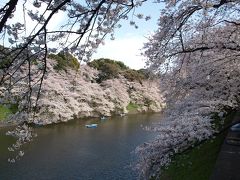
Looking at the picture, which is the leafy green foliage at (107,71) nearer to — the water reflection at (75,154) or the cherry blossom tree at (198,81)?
the water reflection at (75,154)

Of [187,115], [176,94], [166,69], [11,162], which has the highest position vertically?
[166,69]

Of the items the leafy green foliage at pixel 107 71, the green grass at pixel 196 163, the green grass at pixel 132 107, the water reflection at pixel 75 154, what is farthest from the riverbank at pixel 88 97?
the green grass at pixel 196 163

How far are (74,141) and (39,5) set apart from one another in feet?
55.1

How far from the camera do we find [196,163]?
906 centimetres

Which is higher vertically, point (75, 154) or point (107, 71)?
point (107, 71)

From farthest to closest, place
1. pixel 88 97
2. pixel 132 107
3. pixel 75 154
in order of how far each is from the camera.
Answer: pixel 132 107
pixel 88 97
pixel 75 154

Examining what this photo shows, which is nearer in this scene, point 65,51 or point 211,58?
point 65,51

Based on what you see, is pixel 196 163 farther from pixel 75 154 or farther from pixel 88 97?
pixel 88 97

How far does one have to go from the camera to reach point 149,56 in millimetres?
8258

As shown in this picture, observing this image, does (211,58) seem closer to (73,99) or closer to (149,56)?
(149,56)

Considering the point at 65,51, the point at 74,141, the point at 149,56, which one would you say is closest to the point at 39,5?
the point at 65,51

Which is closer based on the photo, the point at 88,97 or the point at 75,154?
the point at 75,154

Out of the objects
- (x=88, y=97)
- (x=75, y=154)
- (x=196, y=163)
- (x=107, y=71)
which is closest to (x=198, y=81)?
(x=196, y=163)

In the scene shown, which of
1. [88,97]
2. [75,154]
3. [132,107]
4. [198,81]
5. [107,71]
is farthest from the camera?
[132,107]
